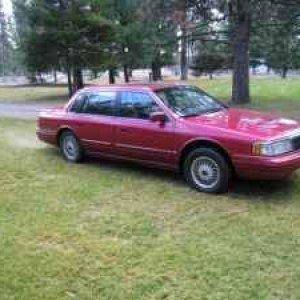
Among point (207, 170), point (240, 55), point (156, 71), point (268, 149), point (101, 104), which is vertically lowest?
point (207, 170)

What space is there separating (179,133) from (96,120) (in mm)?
1884

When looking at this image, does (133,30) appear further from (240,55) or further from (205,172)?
(205,172)

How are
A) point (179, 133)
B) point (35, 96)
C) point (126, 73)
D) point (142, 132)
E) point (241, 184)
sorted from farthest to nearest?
point (126, 73), point (35, 96), point (142, 132), point (241, 184), point (179, 133)

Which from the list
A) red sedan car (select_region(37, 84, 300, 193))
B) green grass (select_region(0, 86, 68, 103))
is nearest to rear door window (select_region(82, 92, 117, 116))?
red sedan car (select_region(37, 84, 300, 193))

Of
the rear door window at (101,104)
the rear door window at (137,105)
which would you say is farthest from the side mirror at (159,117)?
the rear door window at (101,104)

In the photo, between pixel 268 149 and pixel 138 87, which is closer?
pixel 268 149

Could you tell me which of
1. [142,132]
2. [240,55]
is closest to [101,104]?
[142,132]

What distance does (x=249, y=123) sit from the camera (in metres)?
7.66

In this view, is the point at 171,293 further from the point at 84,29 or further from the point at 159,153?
the point at 84,29

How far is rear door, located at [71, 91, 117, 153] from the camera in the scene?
8914 millimetres

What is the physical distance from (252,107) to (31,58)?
12527 mm

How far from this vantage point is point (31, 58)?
87.7 feet

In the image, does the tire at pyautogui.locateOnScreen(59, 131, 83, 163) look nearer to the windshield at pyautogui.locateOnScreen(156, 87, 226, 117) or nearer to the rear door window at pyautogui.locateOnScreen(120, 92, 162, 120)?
the rear door window at pyautogui.locateOnScreen(120, 92, 162, 120)

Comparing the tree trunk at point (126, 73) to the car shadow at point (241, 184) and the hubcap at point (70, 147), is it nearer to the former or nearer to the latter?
the hubcap at point (70, 147)
